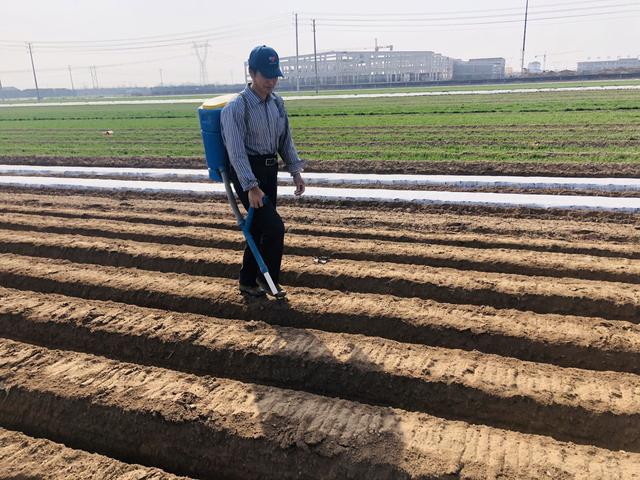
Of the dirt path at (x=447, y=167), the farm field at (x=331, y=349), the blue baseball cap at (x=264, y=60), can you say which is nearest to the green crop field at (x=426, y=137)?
the dirt path at (x=447, y=167)

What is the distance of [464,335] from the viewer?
3.41m

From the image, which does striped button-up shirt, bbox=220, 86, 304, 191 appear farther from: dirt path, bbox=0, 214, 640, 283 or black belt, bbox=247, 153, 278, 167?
dirt path, bbox=0, 214, 640, 283

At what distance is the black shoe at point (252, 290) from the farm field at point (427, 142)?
6.18 metres

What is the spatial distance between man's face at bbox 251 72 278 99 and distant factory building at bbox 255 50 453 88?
231 ft

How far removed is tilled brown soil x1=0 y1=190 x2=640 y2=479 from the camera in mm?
2496

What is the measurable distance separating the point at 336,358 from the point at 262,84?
1956mm

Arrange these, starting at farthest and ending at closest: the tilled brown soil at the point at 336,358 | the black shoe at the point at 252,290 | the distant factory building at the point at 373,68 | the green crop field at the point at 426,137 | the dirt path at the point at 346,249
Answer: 1. the distant factory building at the point at 373,68
2. the green crop field at the point at 426,137
3. the dirt path at the point at 346,249
4. the black shoe at the point at 252,290
5. the tilled brown soil at the point at 336,358

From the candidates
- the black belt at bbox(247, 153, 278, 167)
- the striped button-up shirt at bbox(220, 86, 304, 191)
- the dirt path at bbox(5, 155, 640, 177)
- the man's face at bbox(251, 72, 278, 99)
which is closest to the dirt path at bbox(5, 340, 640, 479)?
the striped button-up shirt at bbox(220, 86, 304, 191)

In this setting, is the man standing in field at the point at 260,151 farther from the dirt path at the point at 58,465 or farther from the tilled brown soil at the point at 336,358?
the dirt path at the point at 58,465

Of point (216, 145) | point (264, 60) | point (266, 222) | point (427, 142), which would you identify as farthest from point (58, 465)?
point (427, 142)

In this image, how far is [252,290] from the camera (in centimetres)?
411

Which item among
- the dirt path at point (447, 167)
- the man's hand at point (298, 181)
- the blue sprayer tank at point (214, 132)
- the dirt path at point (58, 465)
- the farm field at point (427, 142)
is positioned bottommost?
the dirt path at point (58, 465)

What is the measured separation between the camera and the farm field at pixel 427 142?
980cm

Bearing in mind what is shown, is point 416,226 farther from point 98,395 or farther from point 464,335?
point 98,395
